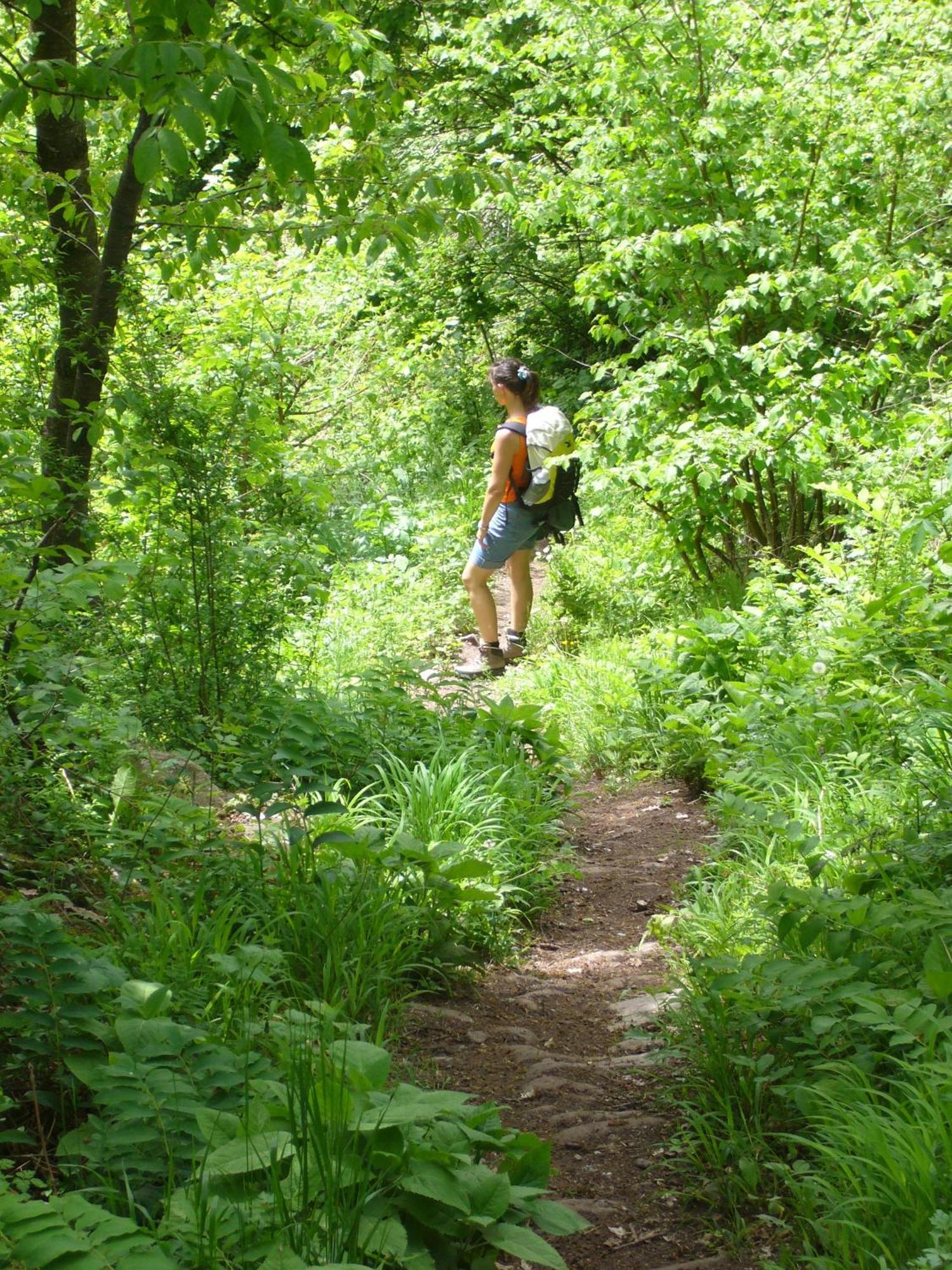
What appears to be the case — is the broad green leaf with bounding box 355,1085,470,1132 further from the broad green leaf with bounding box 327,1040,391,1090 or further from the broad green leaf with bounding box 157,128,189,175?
the broad green leaf with bounding box 157,128,189,175

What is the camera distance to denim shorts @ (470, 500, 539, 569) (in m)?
8.16

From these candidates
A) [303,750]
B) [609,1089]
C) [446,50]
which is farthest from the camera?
[446,50]

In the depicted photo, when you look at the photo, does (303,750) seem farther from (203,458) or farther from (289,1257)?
(289,1257)

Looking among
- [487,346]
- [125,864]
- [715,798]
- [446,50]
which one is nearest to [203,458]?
[125,864]

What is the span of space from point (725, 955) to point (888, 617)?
207 centimetres

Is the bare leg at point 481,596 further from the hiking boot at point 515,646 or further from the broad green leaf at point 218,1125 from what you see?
the broad green leaf at point 218,1125

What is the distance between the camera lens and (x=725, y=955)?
3.51 metres

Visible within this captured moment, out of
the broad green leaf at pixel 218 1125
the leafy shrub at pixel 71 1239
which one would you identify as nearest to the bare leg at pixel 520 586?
the broad green leaf at pixel 218 1125

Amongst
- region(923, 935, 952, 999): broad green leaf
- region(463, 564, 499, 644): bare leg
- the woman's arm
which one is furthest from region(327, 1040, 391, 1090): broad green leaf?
region(463, 564, 499, 644): bare leg

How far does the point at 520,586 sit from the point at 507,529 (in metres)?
0.59

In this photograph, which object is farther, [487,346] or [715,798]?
[487,346]

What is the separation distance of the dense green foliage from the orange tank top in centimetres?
45

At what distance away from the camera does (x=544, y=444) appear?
7875mm

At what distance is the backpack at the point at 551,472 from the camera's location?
25.9 ft
